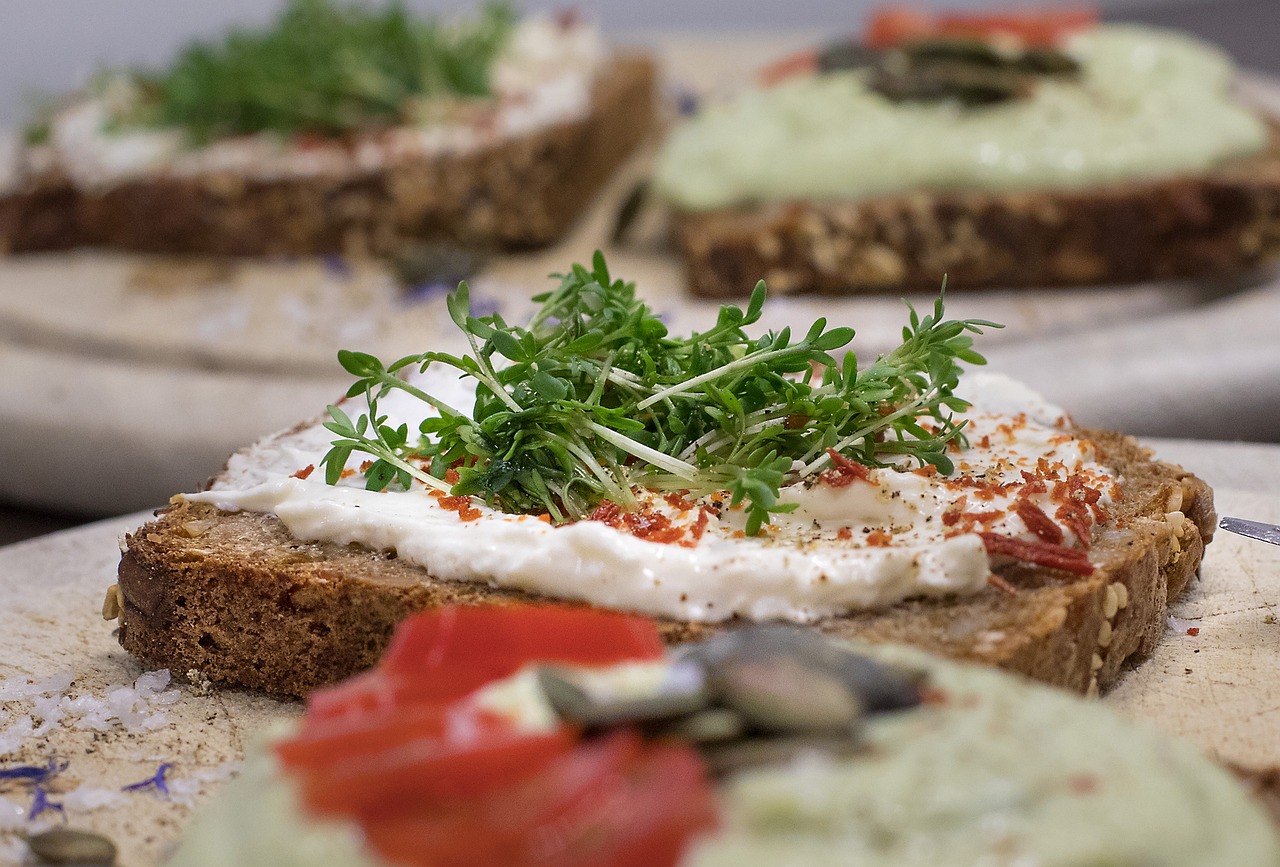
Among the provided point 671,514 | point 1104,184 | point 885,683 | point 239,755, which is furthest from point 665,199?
point 885,683

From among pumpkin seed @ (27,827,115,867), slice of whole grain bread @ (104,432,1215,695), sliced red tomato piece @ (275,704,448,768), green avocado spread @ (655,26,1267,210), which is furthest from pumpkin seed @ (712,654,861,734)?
green avocado spread @ (655,26,1267,210)

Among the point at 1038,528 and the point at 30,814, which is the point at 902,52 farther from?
the point at 30,814

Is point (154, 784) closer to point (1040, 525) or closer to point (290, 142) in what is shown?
point (1040, 525)

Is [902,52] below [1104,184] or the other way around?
the other way around

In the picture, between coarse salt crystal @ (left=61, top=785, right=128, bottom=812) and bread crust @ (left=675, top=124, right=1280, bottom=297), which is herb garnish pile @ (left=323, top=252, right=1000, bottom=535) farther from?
bread crust @ (left=675, top=124, right=1280, bottom=297)

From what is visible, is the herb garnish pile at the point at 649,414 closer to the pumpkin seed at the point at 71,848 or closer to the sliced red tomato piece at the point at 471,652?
the sliced red tomato piece at the point at 471,652

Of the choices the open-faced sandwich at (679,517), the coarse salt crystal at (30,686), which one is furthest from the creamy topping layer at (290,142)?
the coarse salt crystal at (30,686)
